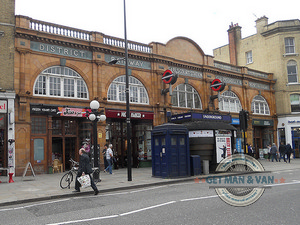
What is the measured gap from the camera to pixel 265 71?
35438mm

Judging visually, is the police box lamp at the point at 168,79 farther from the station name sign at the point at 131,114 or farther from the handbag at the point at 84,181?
the handbag at the point at 84,181

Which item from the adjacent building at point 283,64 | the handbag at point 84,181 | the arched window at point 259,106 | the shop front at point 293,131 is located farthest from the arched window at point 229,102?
the handbag at point 84,181

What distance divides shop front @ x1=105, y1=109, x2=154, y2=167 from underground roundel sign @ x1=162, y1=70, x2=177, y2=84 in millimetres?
2902

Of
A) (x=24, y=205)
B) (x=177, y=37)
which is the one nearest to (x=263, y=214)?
(x=24, y=205)

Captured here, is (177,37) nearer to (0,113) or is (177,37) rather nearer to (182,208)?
(0,113)

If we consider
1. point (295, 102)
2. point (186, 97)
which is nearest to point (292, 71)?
point (295, 102)

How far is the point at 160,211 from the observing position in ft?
23.8

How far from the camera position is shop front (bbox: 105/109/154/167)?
21.2 metres

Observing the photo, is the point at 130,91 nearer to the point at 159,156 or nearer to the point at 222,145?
the point at 222,145

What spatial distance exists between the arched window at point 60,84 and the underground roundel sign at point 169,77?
6550mm

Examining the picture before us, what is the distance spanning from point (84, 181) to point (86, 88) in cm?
1068

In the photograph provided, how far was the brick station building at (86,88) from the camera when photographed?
17.5m

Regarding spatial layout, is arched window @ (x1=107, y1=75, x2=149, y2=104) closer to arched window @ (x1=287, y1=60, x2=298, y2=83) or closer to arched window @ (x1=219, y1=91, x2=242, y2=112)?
arched window @ (x1=219, y1=91, x2=242, y2=112)

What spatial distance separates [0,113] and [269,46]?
30605mm
